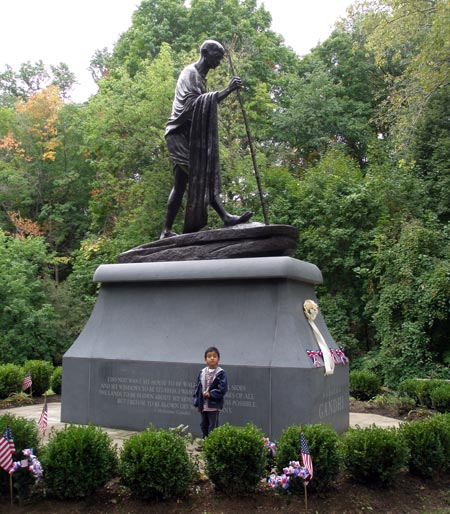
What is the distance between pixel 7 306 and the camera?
64.1 feet

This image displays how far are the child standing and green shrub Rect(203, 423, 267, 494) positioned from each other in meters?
0.89

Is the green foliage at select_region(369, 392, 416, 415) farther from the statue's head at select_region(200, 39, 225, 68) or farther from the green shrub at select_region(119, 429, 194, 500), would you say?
the statue's head at select_region(200, 39, 225, 68)

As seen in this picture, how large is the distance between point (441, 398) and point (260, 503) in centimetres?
586

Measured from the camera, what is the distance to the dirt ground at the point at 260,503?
16.5 feet

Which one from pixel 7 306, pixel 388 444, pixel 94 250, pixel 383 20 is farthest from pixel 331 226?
pixel 388 444

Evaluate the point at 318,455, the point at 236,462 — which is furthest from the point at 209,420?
the point at 318,455

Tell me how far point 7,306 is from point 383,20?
14421 mm

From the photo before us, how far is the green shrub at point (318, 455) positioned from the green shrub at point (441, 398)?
208 inches

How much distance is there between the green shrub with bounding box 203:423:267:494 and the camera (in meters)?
5.22

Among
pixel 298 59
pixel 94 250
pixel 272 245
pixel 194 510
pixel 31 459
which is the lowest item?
pixel 194 510

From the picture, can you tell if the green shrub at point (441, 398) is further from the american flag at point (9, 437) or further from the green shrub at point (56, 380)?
the green shrub at point (56, 380)

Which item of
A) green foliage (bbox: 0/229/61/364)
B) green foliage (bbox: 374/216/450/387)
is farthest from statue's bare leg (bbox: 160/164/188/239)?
green foliage (bbox: 0/229/61/364)

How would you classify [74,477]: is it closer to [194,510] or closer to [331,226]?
[194,510]

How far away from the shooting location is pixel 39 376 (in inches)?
481
